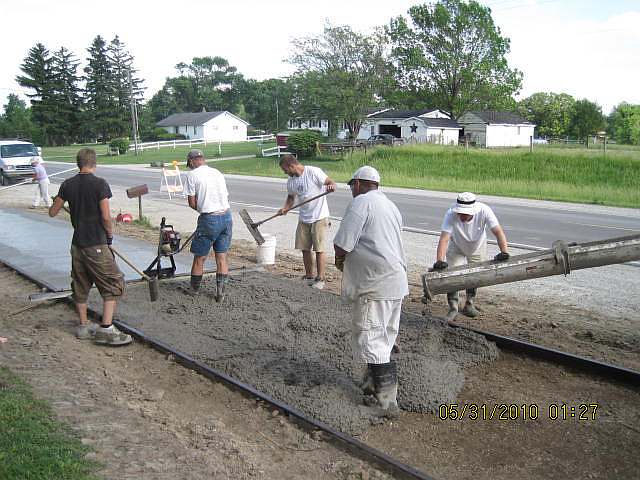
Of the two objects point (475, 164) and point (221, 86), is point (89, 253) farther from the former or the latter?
point (221, 86)

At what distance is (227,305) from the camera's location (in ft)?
26.0

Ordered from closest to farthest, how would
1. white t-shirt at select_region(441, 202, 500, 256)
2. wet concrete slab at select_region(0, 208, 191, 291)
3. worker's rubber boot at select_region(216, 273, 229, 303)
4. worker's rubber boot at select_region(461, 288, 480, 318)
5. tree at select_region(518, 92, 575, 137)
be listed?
white t-shirt at select_region(441, 202, 500, 256) < worker's rubber boot at select_region(461, 288, 480, 318) < worker's rubber boot at select_region(216, 273, 229, 303) < wet concrete slab at select_region(0, 208, 191, 291) < tree at select_region(518, 92, 575, 137)

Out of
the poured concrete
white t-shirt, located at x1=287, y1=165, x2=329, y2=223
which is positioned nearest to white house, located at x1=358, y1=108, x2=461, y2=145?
white t-shirt, located at x1=287, y1=165, x2=329, y2=223

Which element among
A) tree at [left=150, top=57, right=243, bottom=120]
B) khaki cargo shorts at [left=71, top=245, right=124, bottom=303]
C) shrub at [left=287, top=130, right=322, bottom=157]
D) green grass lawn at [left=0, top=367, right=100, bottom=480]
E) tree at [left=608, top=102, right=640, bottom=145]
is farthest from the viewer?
tree at [left=150, top=57, right=243, bottom=120]

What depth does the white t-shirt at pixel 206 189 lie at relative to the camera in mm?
7879

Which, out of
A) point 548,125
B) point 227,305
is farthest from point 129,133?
point 227,305

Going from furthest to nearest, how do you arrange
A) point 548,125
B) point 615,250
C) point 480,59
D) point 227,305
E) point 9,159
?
1. point 548,125
2. point 480,59
3. point 9,159
4. point 227,305
5. point 615,250

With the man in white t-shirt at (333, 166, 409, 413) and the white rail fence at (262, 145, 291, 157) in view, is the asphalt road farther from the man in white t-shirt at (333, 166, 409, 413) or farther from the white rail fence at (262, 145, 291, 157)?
the white rail fence at (262, 145, 291, 157)

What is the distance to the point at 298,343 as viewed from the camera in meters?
6.57

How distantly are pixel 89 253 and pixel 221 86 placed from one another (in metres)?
137

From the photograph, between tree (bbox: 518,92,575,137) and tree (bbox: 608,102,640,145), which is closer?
tree (bbox: 518,92,575,137)

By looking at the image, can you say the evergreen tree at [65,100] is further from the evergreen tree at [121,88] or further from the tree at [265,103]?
the tree at [265,103]

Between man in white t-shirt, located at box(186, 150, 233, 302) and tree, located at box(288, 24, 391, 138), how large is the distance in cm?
3947

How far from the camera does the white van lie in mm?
28125
